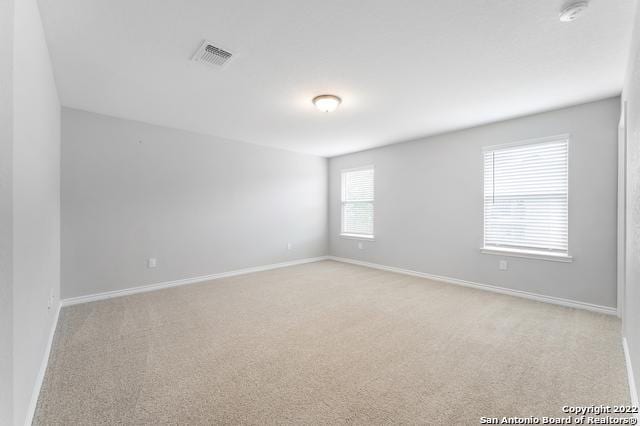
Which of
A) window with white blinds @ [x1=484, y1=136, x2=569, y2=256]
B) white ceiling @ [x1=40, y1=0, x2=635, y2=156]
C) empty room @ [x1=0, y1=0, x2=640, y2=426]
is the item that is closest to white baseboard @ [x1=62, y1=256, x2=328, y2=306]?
empty room @ [x1=0, y1=0, x2=640, y2=426]

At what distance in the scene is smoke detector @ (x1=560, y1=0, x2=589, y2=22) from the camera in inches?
68.3

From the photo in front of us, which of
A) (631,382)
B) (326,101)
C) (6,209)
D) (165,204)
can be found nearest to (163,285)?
(165,204)

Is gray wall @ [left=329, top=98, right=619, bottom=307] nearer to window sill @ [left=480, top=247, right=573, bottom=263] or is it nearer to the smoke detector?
window sill @ [left=480, top=247, right=573, bottom=263]

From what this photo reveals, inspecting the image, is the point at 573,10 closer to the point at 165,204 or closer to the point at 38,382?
the point at 38,382

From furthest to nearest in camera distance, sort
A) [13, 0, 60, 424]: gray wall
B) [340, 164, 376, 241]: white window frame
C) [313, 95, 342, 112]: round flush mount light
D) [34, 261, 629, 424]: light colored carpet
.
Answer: [340, 164, 376, 241]: white window frame
[313, 95, 342, 112]: round flush mount light
[34, 261, 629, 424]: light colored carpet
[13, 0, 60, 424]: gray wall

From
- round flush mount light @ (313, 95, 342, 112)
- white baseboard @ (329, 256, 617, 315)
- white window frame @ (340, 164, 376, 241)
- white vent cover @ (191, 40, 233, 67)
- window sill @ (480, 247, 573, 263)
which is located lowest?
white baseboard @ (329, 256, 617, 315)

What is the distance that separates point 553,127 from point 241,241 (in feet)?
16.4

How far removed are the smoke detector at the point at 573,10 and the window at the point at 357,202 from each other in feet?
13.1

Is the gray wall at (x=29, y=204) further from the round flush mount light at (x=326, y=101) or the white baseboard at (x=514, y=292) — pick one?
the white baseboard at (x=514, y=292)

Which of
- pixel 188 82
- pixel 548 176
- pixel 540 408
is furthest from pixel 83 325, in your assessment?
pixel 548 176

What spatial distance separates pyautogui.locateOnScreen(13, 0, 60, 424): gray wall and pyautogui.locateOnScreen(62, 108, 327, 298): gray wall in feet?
4.84

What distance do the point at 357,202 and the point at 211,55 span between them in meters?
4.31

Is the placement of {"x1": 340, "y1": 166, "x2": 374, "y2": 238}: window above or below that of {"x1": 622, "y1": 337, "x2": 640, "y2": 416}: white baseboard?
above

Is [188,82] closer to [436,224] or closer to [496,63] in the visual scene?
[496,63]
